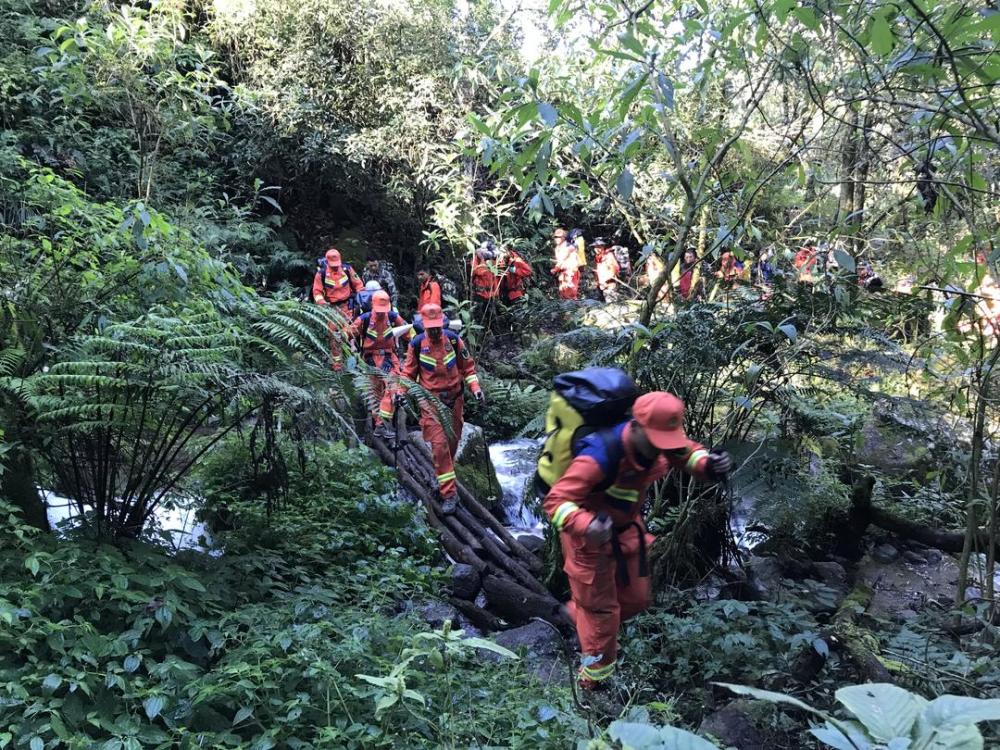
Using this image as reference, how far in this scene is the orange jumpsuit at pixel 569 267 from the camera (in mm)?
15609

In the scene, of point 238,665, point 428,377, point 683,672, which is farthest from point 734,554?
point 238,665

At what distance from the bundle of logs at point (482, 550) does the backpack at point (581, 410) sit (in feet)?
6.38

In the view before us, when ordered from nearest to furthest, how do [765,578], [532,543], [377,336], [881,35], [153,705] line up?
[153,705] → [881,35] → [765,578] → [532,543] → [377,336]

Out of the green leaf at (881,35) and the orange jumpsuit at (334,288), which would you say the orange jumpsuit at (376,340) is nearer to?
the orange jumpsuit at (334,288)

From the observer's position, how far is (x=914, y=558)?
7711 millimetres

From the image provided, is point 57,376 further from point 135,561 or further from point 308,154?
point 308,154

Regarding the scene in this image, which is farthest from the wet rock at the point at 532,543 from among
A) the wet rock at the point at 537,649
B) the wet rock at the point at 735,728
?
the wet rock at the point at 735,728

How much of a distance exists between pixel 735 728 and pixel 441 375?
15.1 ft

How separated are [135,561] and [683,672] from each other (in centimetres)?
320

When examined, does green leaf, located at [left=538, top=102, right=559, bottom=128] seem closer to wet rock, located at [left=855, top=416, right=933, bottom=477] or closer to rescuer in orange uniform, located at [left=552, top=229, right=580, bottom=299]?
wet rock, located at [left=855, top=416, right=933, bottom=477]

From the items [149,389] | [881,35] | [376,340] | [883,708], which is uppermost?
[881,35]

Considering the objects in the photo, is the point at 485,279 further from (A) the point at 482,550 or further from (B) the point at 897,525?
(B) the point at 897,525

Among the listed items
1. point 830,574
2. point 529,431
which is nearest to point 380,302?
point 529,431

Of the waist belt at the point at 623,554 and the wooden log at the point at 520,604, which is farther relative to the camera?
the wooden log at the point at 520,604
